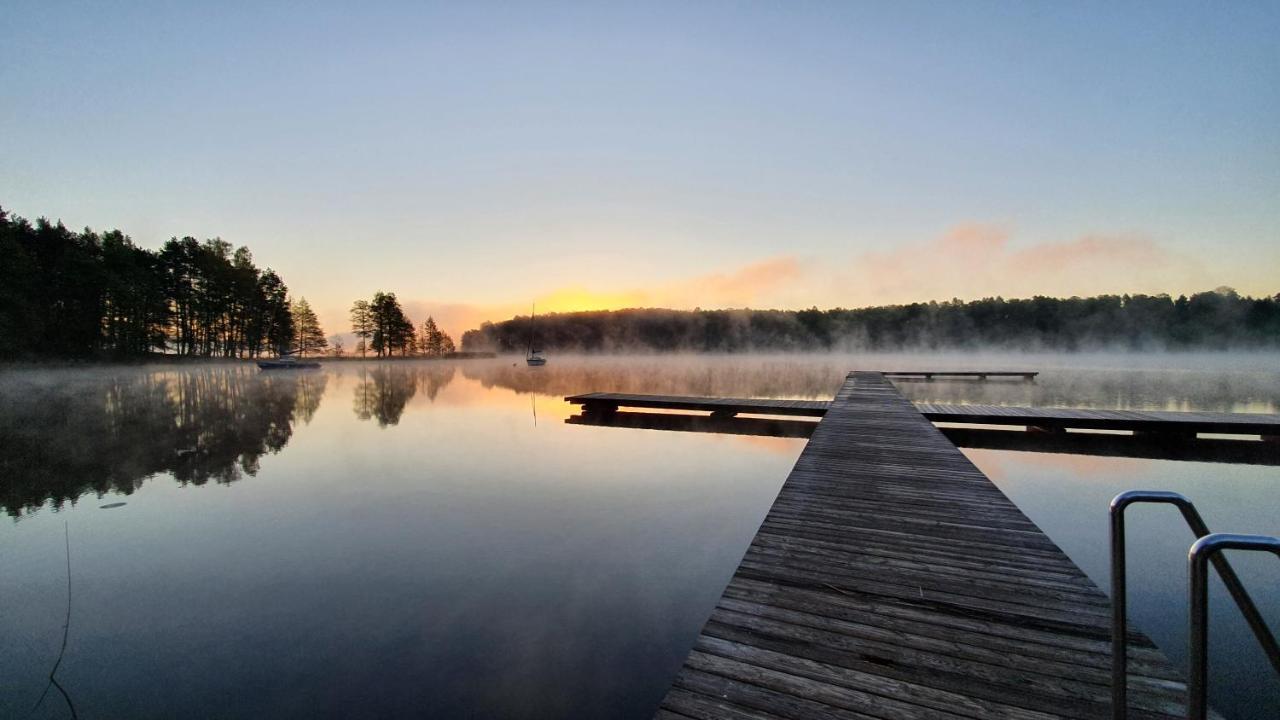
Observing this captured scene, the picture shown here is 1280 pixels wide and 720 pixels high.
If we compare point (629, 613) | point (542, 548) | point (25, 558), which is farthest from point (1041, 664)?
point (25, 558)

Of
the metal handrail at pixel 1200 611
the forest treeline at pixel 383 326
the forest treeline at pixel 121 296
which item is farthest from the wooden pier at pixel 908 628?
the forest treeline at pixel 383 326

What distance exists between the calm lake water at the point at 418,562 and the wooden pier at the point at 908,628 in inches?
A: 56.3

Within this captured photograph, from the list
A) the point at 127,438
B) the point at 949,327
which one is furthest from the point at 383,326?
the point at 949,327

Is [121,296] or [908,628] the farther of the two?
[121,296]

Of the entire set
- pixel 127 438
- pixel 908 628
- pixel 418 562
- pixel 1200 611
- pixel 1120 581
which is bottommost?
pixel 418 562

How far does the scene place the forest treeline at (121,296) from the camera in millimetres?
33219

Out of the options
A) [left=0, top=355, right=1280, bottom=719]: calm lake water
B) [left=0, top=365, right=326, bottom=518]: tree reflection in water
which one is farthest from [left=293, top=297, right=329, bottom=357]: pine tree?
[left=0, top=355, right=1280, bottom=719]: calm lake water

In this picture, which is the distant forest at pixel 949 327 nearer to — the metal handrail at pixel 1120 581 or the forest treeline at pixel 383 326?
the forest treeline at pixel 383 326

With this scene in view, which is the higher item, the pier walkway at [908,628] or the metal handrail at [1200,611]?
the metal handrail at [1200,611]

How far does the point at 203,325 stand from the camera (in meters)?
52.4

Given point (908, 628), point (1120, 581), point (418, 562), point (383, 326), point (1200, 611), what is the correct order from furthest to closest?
point (383, 326), point (418, 562), point (908, 628), point (1120, 581), point (1200, 611)

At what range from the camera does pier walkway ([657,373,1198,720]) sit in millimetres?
2238

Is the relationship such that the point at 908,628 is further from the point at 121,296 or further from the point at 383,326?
the point at 383,326

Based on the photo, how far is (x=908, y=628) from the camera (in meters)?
2.82
